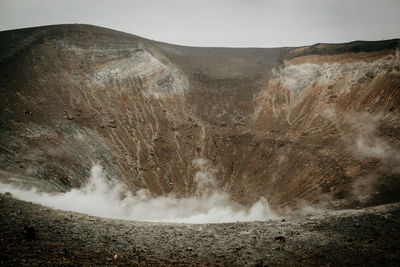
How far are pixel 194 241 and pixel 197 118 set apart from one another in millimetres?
20956

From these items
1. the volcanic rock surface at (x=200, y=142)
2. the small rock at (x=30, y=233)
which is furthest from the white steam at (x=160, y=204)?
the small rock at (x=30, y=233)

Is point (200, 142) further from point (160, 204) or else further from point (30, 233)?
point (30, 233)

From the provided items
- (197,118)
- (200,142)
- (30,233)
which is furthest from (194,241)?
(197,118)

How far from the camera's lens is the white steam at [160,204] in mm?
17609

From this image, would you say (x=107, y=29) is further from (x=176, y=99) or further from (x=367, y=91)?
(x=367, y=91)

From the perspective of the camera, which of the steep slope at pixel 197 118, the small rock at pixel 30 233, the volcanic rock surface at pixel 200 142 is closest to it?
the small rock at pixel 30 233

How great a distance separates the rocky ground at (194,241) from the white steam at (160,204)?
694 cm

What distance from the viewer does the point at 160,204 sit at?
68.7ft

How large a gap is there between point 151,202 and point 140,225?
1017 cm

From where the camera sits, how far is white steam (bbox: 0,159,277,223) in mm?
17609

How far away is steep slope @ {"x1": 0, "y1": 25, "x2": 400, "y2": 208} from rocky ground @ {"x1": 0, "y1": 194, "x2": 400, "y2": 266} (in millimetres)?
6540

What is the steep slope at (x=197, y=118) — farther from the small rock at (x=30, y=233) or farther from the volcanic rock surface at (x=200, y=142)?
the small rock at (x=30, y=233)

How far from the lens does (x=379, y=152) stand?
1805 centimetres

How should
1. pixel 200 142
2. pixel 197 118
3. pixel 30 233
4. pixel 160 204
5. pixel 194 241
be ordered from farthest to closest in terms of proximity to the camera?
pixel 197 118 < pixel 200 142 < pixel 160 204 < pixel 194 241 < pixel 30 233
